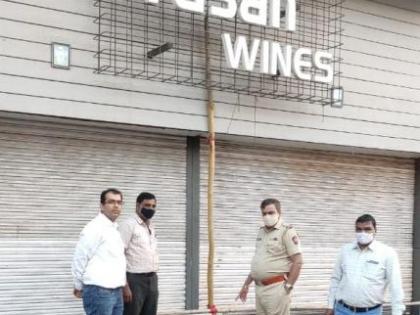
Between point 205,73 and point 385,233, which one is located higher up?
point 205,73

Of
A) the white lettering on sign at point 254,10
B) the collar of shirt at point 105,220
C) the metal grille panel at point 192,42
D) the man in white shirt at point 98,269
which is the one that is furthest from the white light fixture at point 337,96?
the man in white shirt at point 98,269

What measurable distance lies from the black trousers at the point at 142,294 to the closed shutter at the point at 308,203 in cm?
136

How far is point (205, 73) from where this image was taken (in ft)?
Result: 24.5

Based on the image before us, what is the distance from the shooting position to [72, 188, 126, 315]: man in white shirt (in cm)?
568

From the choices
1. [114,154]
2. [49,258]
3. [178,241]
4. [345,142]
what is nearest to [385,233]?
[345,142]

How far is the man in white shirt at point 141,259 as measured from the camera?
6.37 meters

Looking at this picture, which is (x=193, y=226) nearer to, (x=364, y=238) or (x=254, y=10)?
(x=364, y=238)

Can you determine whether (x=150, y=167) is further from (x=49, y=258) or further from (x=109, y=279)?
(x=109, y=279)

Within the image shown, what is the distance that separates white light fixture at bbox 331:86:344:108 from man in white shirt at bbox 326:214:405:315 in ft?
8.60

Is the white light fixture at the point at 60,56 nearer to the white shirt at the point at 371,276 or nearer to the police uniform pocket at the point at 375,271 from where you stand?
the white shirt at the point at 371,276

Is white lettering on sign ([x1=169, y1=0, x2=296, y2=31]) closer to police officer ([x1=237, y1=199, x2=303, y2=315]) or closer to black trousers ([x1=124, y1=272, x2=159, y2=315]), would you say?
police officer ([x1=237, y1=199, x2=303, y2=315])

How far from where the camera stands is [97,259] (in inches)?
225

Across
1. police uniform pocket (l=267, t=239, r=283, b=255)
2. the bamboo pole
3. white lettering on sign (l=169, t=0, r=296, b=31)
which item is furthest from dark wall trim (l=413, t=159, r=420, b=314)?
police uniform pocket (l=267, t=239, r=283, b=255)

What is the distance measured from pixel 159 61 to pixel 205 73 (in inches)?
22.2
